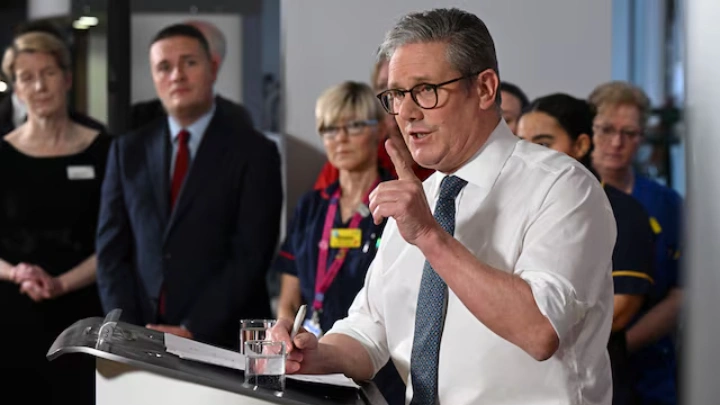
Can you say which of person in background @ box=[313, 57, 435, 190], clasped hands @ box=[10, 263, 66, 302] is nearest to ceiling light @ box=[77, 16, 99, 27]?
clasped hands @ box=[10, 263, 66, 302]

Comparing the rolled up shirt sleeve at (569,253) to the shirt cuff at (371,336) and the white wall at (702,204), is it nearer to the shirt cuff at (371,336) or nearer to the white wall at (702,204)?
the shirt cuff at (371,336)

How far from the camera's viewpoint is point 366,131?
12.4 ft

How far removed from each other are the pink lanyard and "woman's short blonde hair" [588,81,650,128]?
0.90m

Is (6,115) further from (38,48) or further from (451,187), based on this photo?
(451,187)

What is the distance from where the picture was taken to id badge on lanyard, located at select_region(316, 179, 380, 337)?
11.9 feet

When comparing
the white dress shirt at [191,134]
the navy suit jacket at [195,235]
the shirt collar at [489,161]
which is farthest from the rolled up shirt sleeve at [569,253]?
the white dress shirt at [191,134]

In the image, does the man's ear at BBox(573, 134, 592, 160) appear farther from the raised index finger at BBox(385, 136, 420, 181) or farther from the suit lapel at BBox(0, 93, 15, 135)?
the suit lapel at BBox(0, 93, 15, 135)

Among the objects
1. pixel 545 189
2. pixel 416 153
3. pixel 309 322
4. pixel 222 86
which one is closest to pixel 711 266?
pixel 545 189

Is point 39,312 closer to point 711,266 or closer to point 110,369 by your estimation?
point 110,369

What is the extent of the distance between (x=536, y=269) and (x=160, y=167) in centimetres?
255

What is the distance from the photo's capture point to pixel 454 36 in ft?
6.43

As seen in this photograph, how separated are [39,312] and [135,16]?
142 centimetres

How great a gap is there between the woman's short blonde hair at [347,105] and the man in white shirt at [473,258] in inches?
66.1

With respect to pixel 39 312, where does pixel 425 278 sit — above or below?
above
